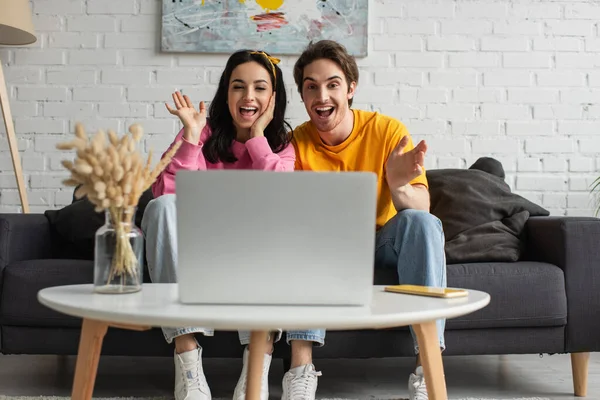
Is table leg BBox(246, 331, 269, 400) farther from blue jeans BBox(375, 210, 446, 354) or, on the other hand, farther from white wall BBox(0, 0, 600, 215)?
white wall BBox(0, 0, 600, 215)

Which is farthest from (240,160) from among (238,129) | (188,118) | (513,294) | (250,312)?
(250,312)

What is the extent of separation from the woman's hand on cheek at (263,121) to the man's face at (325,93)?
0.11 metres

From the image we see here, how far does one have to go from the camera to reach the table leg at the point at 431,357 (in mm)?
1190

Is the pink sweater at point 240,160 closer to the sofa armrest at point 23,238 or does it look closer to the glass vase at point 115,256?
the sofa armrest at point 23,238

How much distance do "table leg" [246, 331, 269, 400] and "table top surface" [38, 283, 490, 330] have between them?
8 cm

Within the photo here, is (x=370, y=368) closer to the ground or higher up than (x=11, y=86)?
closer to the ground

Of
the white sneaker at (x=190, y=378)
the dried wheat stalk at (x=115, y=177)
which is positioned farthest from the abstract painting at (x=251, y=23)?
the dried wheat stalk at (x=115, y=177)

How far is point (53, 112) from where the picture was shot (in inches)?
115

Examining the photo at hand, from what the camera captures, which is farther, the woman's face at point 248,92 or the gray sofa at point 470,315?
the woman's face at point 248,92

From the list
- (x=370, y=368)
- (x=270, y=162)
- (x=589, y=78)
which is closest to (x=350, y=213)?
(x=270, y=162)

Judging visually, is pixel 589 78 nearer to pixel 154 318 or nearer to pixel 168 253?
pixel 168 253

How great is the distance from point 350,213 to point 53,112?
223cm

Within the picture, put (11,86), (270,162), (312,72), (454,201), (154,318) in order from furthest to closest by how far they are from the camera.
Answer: (11,86) < (454,201) < (312,72) < (270,162) < (154,318)

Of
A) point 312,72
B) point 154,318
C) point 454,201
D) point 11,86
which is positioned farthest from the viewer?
point 11,86
